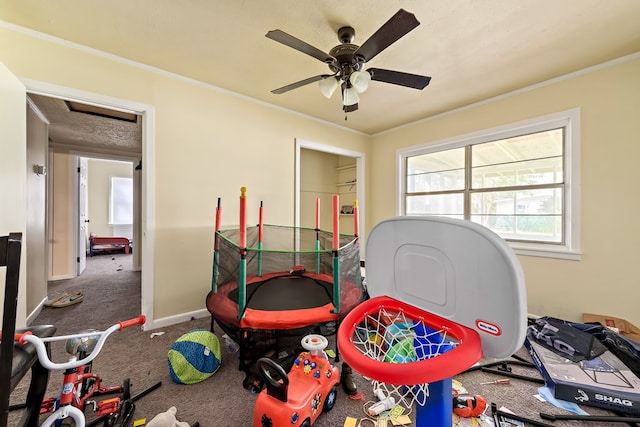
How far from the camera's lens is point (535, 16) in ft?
5.62

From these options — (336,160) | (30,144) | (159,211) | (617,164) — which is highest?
(336,160)

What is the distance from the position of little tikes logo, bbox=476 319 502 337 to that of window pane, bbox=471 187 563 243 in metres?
2.80

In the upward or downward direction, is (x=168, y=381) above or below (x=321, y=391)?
below

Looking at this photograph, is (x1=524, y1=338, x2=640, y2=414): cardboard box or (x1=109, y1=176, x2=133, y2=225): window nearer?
(x1=524, y1=338, x2=640, y2=414): cardboard box

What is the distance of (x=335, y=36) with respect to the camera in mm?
Result: 1928

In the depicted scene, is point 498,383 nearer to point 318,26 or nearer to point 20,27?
point 318,26

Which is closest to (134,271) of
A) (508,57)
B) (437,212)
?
(437,212)

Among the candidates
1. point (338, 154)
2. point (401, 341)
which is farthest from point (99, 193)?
point (401, 341)

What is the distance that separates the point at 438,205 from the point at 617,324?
2.08 m

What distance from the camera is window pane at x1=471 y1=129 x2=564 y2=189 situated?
2666 mm

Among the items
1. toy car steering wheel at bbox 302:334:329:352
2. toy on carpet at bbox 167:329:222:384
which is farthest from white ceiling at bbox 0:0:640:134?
toy on carpet at bbox 167:329:222:384

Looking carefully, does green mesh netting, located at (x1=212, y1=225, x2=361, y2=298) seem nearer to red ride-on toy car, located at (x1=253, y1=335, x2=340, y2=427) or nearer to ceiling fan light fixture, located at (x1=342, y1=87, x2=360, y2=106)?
red ride-on toy car, located at (x1=253, y1=335, x2=340, y2=427)

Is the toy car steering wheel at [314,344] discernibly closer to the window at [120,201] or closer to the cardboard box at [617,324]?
the cardboard box at [617,324]

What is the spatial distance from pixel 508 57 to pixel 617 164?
1.41 meters
